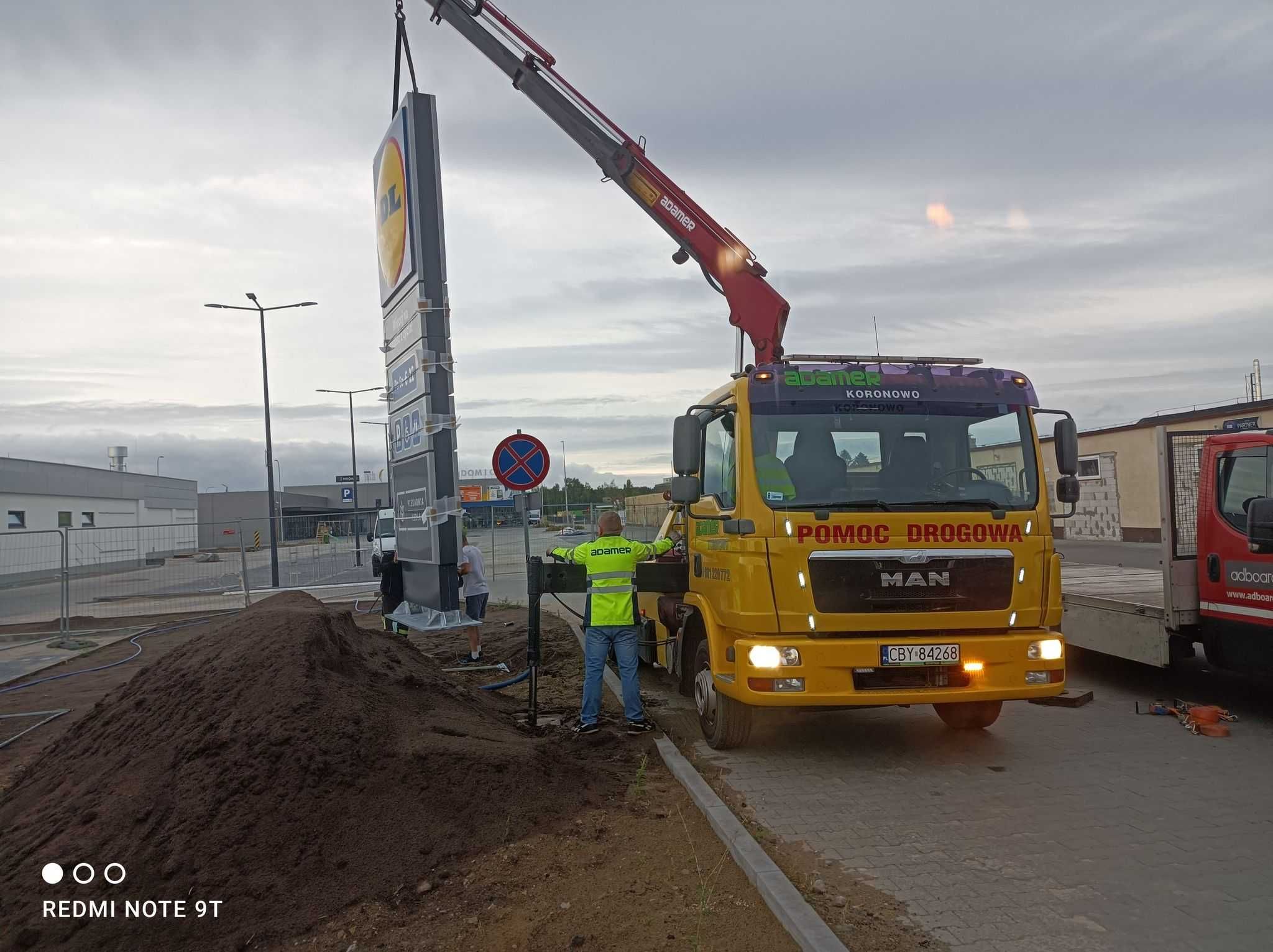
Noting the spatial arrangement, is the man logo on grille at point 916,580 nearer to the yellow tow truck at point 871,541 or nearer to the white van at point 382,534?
the yellow tow truck at point 871,541

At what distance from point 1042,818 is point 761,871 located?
197 cm

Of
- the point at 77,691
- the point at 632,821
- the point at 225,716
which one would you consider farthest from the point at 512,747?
the point at 77,691

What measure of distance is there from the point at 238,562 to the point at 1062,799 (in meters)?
17.8

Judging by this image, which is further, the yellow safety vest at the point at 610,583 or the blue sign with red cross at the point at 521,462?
the blue sign with red cross at the point at 521,462

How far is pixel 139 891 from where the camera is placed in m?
4.14

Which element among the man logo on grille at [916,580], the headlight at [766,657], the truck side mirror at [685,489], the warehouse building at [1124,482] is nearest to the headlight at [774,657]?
the headlight at [766,657]

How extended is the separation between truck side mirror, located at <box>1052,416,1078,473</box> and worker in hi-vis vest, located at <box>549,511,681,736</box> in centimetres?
317

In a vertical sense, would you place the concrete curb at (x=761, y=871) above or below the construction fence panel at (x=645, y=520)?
below

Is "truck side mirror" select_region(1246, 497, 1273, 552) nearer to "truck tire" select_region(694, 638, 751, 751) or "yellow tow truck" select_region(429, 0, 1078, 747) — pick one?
"yellow tow truck" select_region(429, 0, 1078, 747)

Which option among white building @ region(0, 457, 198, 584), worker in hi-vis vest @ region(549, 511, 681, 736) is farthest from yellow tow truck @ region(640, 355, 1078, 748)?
white building @ region(0, 457, 198, 584)

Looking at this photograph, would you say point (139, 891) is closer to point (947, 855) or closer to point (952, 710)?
point (947, 855)

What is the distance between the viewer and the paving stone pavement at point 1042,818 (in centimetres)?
395

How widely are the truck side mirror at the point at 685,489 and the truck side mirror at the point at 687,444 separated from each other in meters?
0.14

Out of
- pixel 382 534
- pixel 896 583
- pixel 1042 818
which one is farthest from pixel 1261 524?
pixel 382 534
